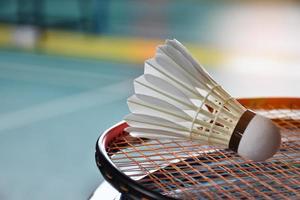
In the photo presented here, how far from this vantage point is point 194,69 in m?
0.56

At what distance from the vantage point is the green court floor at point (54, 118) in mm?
1526

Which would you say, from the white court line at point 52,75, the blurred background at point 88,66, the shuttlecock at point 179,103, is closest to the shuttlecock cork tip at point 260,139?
the shuttlecock at point 179,103

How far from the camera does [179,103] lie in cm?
54

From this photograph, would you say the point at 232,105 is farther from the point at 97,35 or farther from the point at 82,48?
the point at 97,35

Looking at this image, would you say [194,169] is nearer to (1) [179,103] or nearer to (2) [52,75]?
(1) [179,103]

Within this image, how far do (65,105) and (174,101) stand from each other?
5.85ft

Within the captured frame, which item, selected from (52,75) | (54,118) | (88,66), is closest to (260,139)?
(54,118)

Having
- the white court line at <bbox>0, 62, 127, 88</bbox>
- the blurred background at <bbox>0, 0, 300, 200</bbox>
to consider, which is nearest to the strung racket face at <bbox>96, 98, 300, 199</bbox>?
the blurred background at <bbox>0, 0, 300, 200</bbox>

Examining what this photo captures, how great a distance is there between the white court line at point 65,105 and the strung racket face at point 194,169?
4.60 feet

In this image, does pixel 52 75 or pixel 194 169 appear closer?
pixel 194 169

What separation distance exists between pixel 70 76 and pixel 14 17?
2476 mm

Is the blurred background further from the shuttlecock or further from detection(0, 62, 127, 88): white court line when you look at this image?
the shuttlecock

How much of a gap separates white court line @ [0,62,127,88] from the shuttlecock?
212 centimetres

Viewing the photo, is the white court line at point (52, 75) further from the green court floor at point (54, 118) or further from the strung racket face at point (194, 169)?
the strung racket face at point (194, 169)
